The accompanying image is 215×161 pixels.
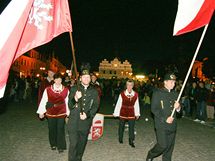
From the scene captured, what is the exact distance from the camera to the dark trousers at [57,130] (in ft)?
27.8

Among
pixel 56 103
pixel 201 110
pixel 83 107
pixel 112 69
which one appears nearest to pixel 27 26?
pixel 83 107

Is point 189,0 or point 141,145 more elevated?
point 189,0

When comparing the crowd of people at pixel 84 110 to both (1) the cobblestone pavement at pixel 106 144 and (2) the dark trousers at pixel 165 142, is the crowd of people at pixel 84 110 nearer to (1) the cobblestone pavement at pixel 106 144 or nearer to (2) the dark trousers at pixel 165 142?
(2) the dark trousers at pixel 165 142

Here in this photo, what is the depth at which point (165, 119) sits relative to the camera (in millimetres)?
6844

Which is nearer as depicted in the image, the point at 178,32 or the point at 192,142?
the point at 178,32

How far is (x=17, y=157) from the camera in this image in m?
7.72

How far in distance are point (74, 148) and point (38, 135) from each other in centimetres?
435

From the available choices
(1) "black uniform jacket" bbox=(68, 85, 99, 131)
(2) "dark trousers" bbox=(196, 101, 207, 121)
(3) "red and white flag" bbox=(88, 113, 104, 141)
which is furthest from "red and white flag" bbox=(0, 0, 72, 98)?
(2) "dark trousers" bbox=(196, 101, 207, 121)

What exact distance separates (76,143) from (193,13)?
3342mm

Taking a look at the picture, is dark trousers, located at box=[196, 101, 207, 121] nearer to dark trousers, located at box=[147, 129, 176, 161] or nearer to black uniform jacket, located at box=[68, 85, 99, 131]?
dark trousers, located at box=[147, 129, 176, 161]

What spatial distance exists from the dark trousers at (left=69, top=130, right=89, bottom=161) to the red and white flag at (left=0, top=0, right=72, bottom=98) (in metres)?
2.03

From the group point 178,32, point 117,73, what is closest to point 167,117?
point 178,32

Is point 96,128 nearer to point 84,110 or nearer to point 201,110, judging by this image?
point 84,110

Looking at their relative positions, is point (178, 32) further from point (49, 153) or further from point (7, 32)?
point (49, 153)
